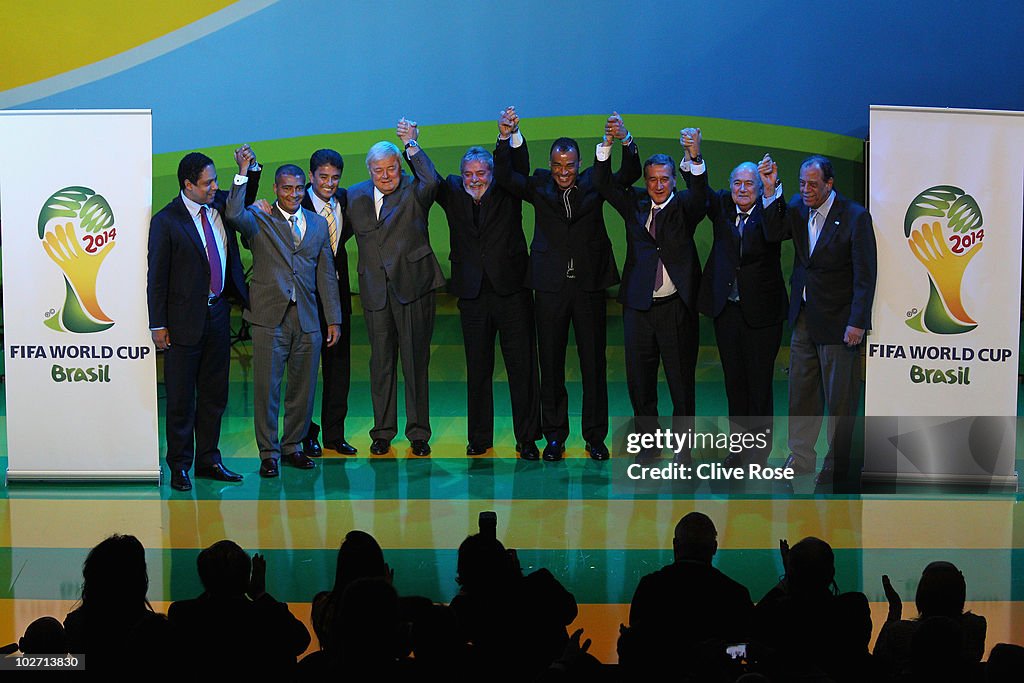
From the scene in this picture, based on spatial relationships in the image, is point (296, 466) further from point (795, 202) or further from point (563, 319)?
point (795, 202)

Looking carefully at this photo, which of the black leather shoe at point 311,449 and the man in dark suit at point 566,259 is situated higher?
the man in dark suit at point 566,259

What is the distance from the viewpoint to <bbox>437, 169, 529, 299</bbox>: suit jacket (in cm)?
640

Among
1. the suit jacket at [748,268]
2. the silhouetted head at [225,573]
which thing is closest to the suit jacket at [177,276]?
the suit jacket at [748,268]

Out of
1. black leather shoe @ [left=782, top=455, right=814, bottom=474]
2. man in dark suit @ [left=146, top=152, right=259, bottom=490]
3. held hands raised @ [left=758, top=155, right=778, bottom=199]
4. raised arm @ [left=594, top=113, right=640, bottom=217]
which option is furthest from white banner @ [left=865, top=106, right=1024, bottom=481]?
man in dark suit @ [left=146, top=152, right=259, bottom=490]

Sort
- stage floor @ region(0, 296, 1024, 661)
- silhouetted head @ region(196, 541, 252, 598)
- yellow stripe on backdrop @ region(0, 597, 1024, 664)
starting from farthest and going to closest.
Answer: stage floor @ region(0, 296, 1024, 661)
yellow stripe on backdrop @ region(0, 597, 1024, 664)
silhouetted head @ region(196, 541, 252, 598)

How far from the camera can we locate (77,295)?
19.3 ft

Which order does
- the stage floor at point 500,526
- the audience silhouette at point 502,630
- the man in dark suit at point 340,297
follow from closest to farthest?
the audience silhouette at point 502,630 → the stage floor at point 500,526 → the man in dark suit at point 340,297

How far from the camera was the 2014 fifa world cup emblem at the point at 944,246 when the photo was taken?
5.82 metres

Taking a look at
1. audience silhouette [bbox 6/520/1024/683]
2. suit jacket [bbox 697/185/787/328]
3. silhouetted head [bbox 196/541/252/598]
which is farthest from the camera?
suit jacket [bbox 697/185/787/328]

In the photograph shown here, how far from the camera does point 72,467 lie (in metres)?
6.00

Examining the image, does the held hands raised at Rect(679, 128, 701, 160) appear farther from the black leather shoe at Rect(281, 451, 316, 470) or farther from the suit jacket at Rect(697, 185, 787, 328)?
the black leather shoe at Rect(281, 451, 316, 470)

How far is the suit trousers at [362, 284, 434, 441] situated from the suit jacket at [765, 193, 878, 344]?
1872 mm

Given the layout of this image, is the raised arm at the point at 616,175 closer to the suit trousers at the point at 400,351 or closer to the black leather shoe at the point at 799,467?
the suit trousers at the point at 400,351

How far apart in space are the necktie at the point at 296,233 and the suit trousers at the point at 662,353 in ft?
5.66
